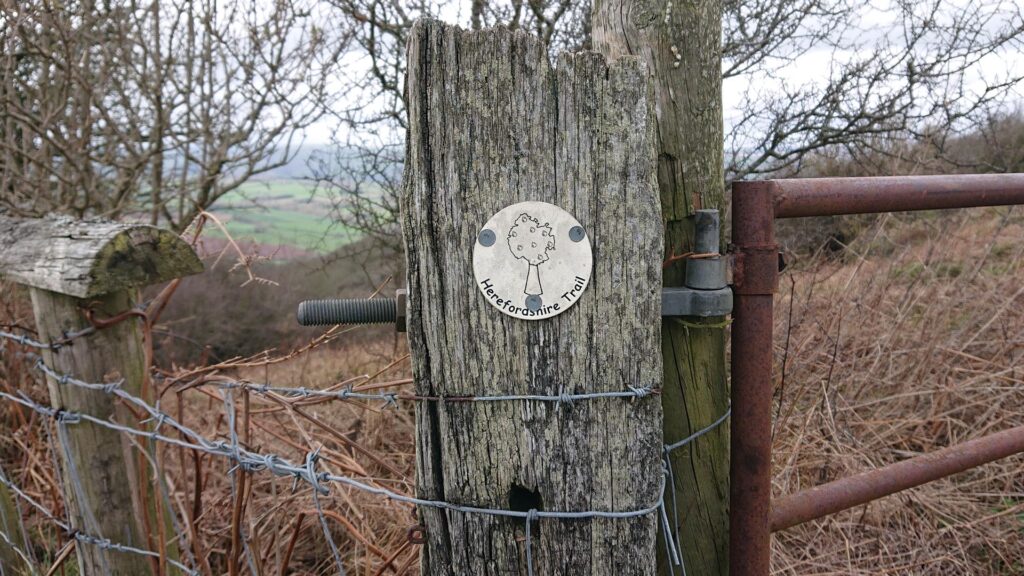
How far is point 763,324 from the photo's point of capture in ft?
4.53

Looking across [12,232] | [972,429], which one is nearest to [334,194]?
[12,232]

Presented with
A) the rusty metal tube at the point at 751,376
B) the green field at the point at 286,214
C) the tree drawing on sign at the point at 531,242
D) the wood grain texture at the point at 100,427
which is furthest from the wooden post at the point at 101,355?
the green field at the point at 286,214

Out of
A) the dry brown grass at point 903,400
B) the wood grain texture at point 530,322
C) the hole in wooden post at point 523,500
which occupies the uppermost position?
the wood grain texture at point 530,322

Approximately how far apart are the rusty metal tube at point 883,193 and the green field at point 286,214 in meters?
5.06

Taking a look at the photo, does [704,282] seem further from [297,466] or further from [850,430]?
[850,430]

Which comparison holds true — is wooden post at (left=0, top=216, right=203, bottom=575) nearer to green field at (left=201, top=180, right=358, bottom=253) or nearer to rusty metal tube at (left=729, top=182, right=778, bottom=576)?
rusty metal tube at (left=729, top=182, right=778, bottom=576)

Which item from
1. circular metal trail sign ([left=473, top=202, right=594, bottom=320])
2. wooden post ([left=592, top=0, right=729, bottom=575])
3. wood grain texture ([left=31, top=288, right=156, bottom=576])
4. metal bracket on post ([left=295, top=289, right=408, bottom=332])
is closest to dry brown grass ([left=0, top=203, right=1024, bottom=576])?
wood grain texture ([left=31, top=288, right=156, bottom=576])

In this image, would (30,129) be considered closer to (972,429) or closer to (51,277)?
(51,277)

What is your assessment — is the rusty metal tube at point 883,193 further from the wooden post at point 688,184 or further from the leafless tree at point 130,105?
the leafless tree at point 130,105

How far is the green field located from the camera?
249 inches

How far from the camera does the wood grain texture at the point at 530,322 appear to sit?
1.13 meters

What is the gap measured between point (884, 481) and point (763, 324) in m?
0.61

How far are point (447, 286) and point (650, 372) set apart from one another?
1.25 feet

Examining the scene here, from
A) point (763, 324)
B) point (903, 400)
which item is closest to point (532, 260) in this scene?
point (763, 324)
